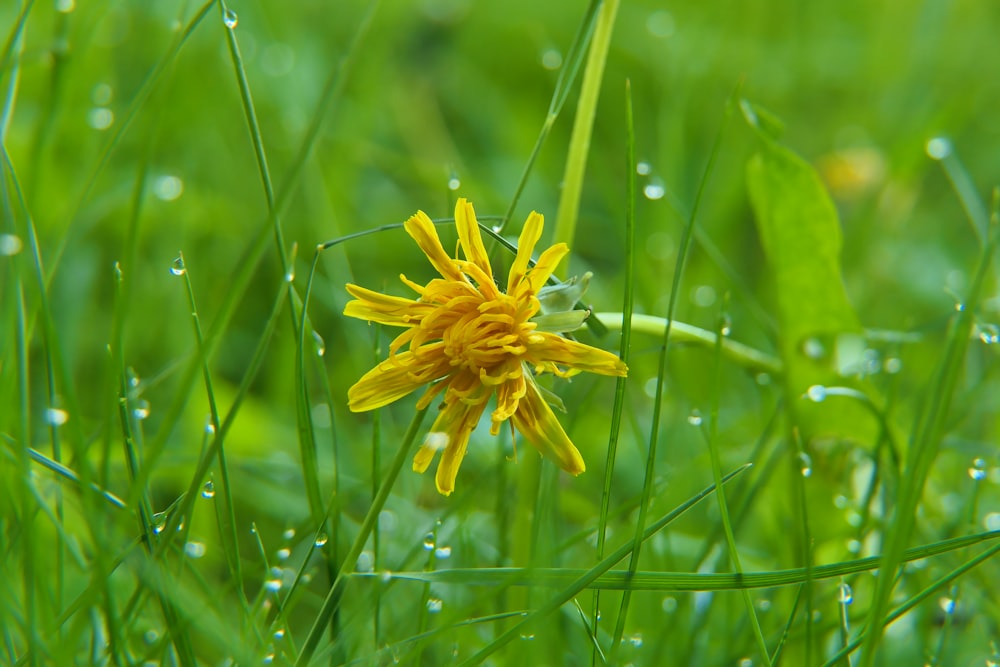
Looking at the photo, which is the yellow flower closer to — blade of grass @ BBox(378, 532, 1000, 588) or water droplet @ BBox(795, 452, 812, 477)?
blade of grass @ BBox(378, 532, 1000, 588)

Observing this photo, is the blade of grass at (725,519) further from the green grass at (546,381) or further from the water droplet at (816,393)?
the water droplet at (816,393)

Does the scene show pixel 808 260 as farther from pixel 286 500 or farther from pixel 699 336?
pixel 286 500

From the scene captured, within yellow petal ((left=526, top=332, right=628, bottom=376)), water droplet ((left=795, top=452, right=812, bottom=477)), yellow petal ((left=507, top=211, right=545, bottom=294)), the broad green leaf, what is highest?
the broad green leaf

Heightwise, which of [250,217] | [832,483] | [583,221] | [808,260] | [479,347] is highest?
[583,221]

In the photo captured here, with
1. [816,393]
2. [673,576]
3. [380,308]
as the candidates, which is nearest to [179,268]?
[380,308]

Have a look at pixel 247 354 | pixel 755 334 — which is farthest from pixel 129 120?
pixel 755 334

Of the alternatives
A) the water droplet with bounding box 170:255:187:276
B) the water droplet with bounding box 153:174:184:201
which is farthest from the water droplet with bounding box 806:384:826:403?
the water droplet with bounding box 153:174:184:201
